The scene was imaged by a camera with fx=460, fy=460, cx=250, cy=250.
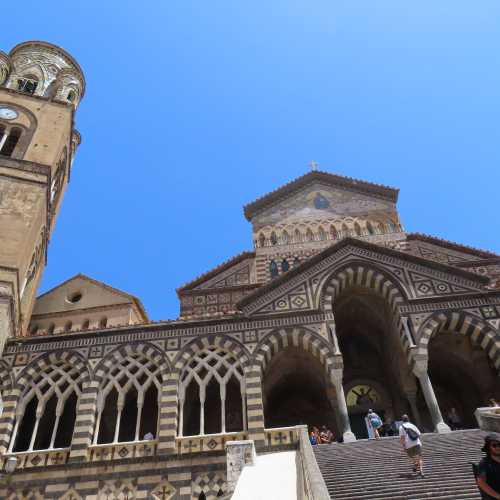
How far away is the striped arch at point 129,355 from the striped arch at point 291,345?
10.4 ft

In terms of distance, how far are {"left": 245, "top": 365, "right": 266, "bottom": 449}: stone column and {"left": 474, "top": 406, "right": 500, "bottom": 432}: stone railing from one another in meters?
→ 5.99

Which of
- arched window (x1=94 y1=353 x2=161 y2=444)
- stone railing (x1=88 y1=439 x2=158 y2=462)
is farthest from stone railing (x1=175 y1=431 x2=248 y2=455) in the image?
arched window (x1=94 y1=353 x2=161 y2=444)

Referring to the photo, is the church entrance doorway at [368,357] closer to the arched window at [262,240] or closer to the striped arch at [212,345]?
the striped arch at [212,345]

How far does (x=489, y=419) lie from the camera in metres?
10.6

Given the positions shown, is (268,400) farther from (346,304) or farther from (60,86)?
(60,86)

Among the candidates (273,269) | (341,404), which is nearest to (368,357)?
(341,404)

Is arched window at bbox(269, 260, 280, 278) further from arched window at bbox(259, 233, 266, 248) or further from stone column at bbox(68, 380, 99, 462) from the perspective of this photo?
stone column at bbox(68, 380, 99, 462)

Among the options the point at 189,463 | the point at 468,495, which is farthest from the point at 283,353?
the point at 468,495

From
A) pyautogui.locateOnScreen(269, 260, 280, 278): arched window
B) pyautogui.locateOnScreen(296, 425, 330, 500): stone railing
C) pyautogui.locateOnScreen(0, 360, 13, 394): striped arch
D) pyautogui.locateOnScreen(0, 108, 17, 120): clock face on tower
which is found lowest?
pyautogui.locateOnScreen(296, 425, 330, 500): stone railing

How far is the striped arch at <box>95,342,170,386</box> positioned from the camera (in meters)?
15.6

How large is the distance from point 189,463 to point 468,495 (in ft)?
27.0

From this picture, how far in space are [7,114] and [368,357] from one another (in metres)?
21.1

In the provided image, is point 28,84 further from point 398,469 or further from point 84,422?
point 398,469

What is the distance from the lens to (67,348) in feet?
53.8
